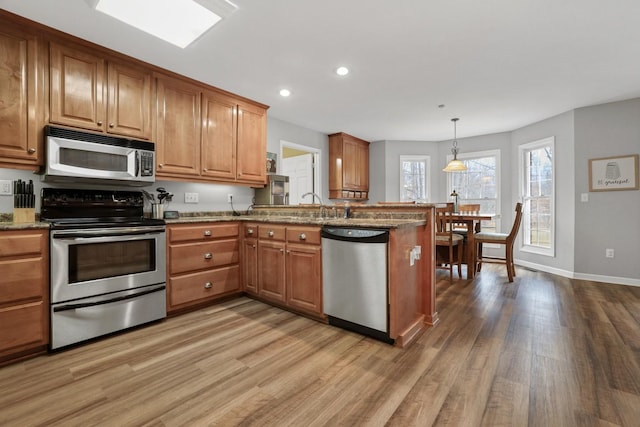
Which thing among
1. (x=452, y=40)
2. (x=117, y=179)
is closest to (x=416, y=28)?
(x=452, y=40)

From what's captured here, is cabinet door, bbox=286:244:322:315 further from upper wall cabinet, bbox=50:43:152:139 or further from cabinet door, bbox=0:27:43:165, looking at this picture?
cabinet door, bbox=0:27:43:165

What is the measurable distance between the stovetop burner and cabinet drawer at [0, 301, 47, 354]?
59cm

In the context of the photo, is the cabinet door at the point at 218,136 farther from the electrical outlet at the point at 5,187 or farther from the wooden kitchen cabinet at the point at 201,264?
the electrical outlet at the point at 5,187

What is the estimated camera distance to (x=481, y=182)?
573cm

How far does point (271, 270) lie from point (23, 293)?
1.73 m

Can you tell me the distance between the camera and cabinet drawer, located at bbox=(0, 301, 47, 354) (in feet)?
5.89

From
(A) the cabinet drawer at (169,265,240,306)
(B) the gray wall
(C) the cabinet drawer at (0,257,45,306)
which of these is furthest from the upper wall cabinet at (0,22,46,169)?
(B) the gray wall

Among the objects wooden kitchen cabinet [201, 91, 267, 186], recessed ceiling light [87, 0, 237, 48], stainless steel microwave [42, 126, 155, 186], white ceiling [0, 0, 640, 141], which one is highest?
white ceiling [0, 0, 640, 141]

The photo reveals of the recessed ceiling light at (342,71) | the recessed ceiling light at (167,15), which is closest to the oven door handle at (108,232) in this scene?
the recessed ceiling light at (167,15)

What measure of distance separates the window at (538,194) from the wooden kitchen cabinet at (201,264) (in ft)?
15.6

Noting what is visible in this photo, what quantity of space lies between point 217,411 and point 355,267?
4.00 ft

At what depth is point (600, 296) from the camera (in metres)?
3.22

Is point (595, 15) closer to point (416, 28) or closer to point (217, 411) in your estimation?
point (416, 28)

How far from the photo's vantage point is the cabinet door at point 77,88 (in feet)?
7.37
